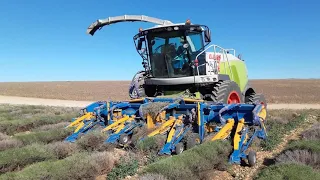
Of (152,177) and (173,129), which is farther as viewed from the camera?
(173,129)

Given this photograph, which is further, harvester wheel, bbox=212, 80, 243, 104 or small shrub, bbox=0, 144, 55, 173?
harvester wheel, bbox=212, 80, 243, 104

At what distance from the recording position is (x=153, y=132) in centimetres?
713

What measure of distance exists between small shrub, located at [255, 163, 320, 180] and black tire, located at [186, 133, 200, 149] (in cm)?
192

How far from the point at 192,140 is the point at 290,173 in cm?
242

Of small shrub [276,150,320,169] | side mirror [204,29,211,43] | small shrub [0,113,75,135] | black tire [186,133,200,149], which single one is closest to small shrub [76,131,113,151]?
black tire [186,133,200,149]

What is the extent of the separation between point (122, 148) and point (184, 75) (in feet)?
9.96

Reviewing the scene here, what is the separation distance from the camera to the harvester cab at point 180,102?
6953 mm

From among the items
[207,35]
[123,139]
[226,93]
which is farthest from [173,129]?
[207,35]

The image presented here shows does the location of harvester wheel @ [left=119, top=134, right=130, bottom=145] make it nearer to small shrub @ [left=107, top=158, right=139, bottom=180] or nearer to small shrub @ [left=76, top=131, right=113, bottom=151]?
small shrub @ [left=76, top=131, right=113, bottom=151]

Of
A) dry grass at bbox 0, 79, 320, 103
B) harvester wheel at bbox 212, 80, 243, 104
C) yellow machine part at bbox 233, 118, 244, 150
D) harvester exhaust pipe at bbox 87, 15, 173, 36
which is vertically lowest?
dry grass at bbox 0, 79, 320, 103

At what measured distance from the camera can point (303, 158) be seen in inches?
238

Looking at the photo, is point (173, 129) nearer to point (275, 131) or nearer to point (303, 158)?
point (303, 158)

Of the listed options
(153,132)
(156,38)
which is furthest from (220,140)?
(156,38)

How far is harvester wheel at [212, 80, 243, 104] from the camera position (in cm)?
862
